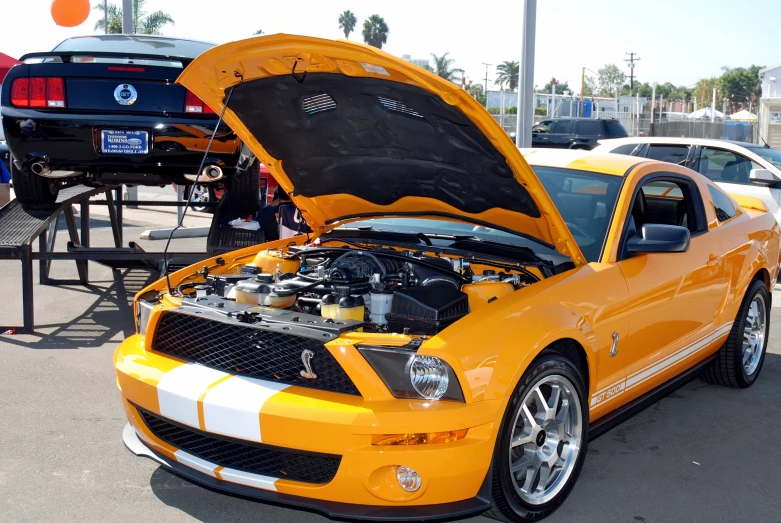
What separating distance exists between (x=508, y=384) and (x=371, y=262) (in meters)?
1.23

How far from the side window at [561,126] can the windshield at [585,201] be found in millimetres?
18707

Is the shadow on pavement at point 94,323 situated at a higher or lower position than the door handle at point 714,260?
lower

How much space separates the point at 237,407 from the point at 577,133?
20.6 m

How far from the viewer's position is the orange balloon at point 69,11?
12094 millimetres

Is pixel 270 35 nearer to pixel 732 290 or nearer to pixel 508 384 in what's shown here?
pixel 508 384

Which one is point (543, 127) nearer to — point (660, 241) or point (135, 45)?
point (135, 45)

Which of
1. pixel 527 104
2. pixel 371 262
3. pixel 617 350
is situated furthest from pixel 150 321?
pixel 527 104

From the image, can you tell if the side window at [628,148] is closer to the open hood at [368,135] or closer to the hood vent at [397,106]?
the open hood at [368,135]

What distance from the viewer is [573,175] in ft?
14.8

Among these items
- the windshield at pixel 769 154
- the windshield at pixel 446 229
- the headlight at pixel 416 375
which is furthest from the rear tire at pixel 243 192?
the windshield at pixel 769 154

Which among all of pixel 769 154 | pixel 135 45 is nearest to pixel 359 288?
pixel 135 45

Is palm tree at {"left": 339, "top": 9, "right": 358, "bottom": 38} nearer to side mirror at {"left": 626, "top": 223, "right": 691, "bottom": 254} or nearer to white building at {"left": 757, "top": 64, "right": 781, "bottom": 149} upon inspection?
white building at {"left": 757, "top": 64, "right": 781, "bottom": 149}

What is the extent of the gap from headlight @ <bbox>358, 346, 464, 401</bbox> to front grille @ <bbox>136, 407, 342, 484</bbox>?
35 centimetres

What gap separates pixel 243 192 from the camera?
7172 mm
